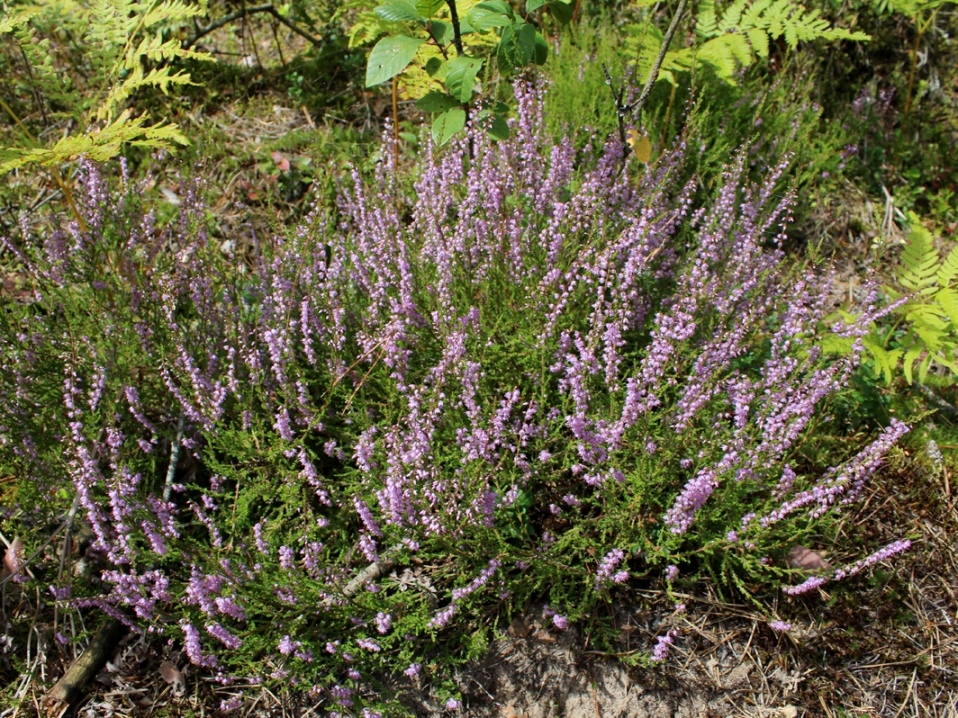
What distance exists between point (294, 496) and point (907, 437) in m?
2.57

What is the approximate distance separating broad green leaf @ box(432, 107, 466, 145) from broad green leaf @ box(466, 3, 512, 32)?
0.30 metres

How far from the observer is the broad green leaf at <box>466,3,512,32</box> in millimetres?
2604

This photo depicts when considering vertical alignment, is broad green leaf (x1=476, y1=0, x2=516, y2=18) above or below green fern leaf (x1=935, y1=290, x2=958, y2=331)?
above

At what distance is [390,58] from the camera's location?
264 centimetres

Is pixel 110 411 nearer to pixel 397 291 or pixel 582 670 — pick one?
pixel 397 291

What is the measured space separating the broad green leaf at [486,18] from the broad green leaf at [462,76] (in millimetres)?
120

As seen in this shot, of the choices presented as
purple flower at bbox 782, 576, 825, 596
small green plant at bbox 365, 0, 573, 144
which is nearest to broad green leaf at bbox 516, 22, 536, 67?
small green plant at bbox 365, 0, 573, 144

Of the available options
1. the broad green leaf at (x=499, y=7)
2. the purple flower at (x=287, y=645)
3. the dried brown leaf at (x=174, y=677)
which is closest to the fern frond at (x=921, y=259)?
the broad green leaf at (x=499, y=7)

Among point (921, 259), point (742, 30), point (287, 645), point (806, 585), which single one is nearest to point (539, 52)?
point (742, 30)

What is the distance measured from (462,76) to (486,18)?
21 cm

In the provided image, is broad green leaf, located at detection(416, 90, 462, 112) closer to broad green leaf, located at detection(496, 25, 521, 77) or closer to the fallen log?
broad green leaf, located at detection(496, 25, 521, 77)

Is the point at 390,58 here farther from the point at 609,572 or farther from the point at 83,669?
the point at 83,669

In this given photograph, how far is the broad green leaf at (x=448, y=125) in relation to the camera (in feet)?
9.02

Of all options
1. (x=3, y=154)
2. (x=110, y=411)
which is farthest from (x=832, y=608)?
(x=3, y=154)
